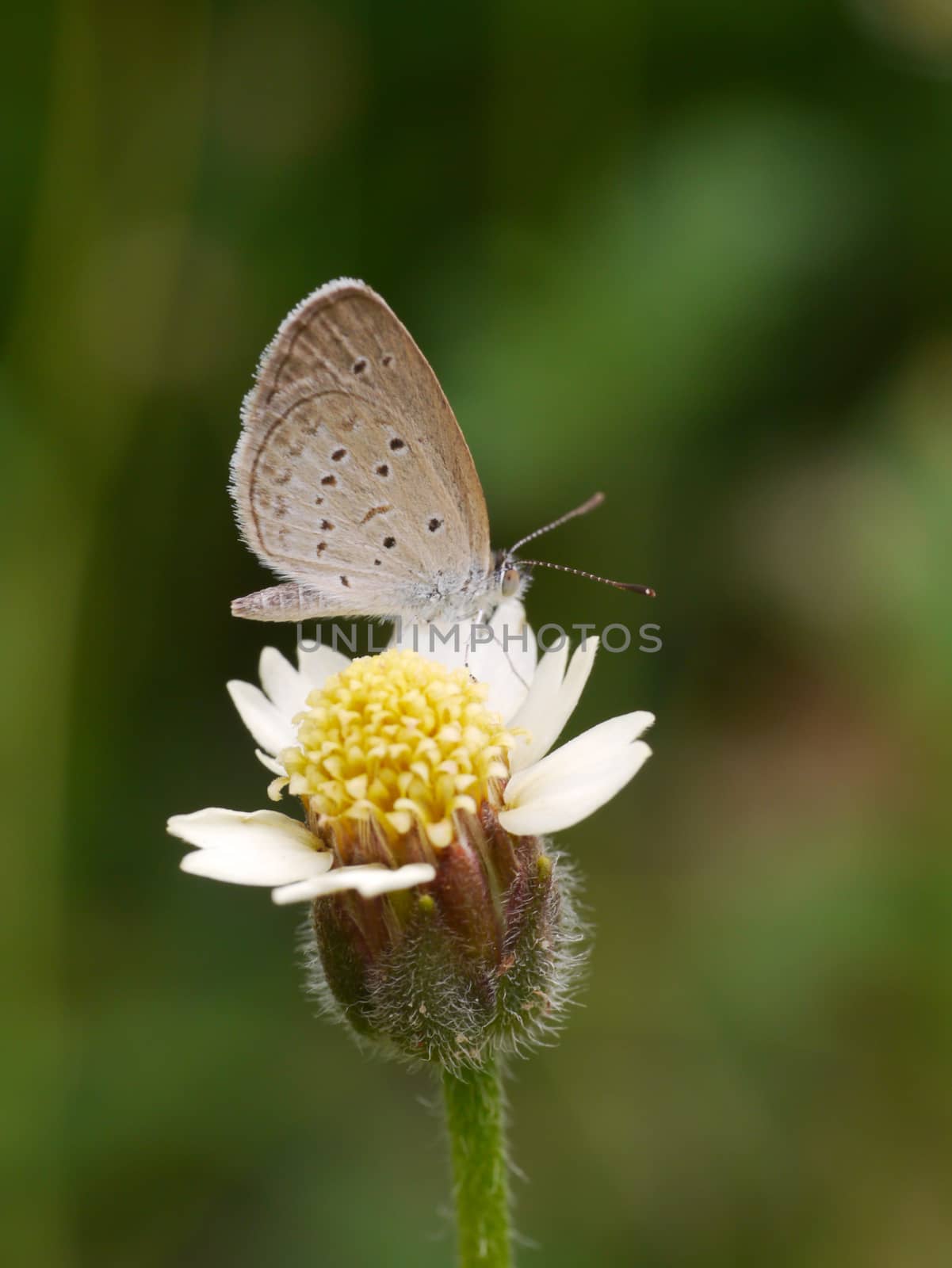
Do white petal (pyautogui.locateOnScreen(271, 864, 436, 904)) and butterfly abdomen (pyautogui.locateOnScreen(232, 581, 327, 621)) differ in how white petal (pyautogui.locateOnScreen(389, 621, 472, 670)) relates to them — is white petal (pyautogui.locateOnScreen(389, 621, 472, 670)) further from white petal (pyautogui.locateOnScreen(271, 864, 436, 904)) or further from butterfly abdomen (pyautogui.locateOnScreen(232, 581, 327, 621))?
white petal (pyautogui.locateOnScreen(271, 864, 436, 904))

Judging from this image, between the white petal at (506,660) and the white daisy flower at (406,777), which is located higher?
the white petal at (506,660)

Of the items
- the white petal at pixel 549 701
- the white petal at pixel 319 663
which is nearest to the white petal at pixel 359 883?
the white petal at pixel 549 701

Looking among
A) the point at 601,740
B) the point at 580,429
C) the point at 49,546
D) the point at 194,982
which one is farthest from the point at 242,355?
the point at 601,740

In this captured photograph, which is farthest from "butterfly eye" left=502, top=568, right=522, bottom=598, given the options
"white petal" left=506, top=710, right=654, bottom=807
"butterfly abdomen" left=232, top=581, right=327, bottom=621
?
"white petal" left=506, top=710, right=654, bottom=807

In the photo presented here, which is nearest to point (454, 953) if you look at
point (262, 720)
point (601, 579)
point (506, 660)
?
point (262, 720)

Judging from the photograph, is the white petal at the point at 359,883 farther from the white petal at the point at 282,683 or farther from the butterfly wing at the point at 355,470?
the butterfly wing at the point at 355,470

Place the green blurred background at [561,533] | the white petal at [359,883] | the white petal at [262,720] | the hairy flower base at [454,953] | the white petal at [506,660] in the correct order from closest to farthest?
the white petal at [359,883]
the hairy flower base at [454,953]
the white petal at [262,720]
the white petal at [506,660]
the green blurred background at [561,533]

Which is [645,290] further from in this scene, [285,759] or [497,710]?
[285,759]
